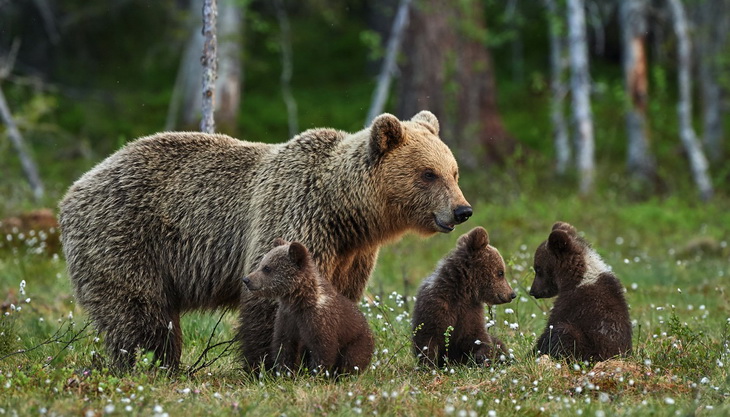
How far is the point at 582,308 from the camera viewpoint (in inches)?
248

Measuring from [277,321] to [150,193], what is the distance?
1560 mm

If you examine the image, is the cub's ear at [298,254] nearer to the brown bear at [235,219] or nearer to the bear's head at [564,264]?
the brown bear at [235,219]

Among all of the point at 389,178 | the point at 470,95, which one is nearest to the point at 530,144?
the point at 470,95

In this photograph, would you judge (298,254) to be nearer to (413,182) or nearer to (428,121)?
(413,182)

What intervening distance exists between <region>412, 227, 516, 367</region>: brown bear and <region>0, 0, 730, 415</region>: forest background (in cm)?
23

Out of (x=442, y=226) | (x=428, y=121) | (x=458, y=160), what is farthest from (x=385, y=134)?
(x=458, y=160)

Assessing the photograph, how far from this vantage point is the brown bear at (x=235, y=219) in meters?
6.74

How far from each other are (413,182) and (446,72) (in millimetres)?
11196

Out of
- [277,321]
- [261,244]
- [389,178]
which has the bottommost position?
[277,321]

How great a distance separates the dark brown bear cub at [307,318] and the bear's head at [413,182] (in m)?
0.94

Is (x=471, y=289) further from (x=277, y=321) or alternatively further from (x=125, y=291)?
(x=125, y=291)

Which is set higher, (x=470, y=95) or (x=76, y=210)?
(x=470, y=95)

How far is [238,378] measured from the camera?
645cm

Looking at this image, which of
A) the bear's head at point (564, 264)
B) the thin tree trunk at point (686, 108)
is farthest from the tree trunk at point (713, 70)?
the bear's head at point (564, 264)
